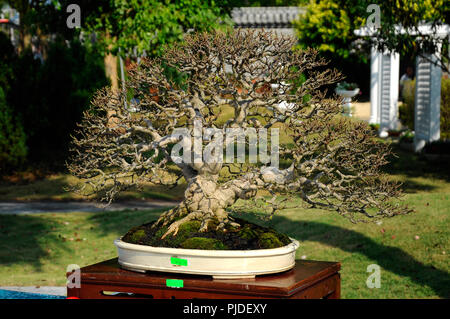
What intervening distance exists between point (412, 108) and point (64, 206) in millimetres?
10825

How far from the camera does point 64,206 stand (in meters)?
12.5

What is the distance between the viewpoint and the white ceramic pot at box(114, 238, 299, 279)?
3.76 metres

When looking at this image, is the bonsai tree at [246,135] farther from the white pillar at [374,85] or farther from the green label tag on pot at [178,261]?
the white pillar at [374,85]

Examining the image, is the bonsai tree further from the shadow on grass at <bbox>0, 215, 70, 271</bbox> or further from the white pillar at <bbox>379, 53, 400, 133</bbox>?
the white pillar at <bbox>379, 53, 400, 133</bbox>

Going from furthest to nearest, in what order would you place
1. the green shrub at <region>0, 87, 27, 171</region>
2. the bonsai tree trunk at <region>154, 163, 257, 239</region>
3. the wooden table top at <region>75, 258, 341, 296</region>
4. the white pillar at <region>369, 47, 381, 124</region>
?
the white pillar at <region>369, 47, 381, 124</region>, the green shrub at <region>0, 87, 27, 171</region>, the bonsai tree trunk at <region>154, 163, 257, 239</region>, the wooden table top at <region>75, 258, 341, 296</region>

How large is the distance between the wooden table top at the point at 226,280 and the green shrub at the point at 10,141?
11.9 m

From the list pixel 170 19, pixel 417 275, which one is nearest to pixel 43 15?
pixel 170 19

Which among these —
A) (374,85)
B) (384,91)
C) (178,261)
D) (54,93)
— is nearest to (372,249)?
(178,261)

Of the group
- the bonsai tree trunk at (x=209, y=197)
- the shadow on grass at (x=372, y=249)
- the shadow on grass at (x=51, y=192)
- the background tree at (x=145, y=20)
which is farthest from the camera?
the background tree at (x=145, y=20)

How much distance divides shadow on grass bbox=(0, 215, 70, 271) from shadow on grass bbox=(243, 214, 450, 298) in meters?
3.60

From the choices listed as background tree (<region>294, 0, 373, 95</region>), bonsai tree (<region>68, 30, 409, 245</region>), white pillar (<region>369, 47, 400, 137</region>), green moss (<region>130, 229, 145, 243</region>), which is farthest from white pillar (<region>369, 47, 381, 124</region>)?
green moss (<region>130, 229, 145, 243</region>)

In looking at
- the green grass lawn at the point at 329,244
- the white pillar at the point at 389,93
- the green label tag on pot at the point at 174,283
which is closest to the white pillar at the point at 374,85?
the white pillar at the point at 389,93

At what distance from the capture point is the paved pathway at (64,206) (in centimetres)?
1191
